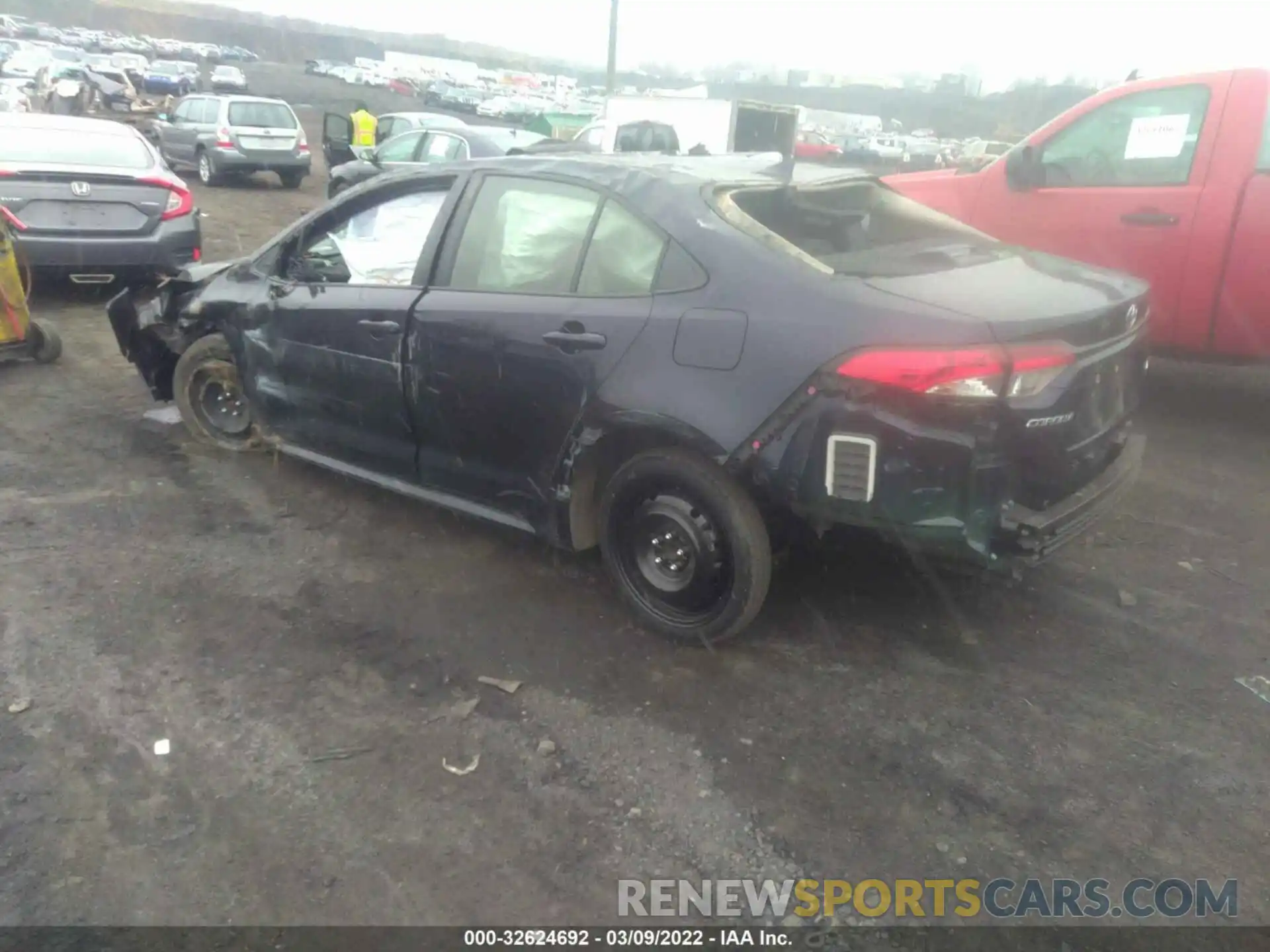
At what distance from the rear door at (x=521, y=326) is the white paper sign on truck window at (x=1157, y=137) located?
3.76m

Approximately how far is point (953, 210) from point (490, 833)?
522cm

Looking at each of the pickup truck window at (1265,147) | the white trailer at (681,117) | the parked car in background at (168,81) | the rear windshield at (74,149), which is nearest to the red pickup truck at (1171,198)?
the pickup truck window at (1265,147)

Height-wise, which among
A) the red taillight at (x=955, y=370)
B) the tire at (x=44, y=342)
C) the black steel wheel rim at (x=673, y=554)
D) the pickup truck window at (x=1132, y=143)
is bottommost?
the tire at (x=44, y=342)

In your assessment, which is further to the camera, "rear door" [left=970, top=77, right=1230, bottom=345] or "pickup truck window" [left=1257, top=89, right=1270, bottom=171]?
"rear door" [left=970, top=77, right=1230, bottom=345]

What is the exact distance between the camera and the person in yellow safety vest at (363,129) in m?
18.0

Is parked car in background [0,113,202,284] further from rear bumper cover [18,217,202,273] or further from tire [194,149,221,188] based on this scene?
tire [194,149,221,188]

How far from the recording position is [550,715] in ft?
10.3

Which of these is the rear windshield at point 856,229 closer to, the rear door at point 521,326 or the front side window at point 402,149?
the rear door at point 521,326

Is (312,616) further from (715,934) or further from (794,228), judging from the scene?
(794,228)

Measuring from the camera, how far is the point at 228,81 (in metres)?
44.0

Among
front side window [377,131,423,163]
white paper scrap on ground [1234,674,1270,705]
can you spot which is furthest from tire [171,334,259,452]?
front side window [377,131,423,163]

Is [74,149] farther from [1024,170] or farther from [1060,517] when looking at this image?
[1060,517]

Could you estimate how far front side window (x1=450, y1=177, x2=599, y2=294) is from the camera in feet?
11.8

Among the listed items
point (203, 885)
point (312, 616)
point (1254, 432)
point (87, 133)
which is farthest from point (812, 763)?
point (87, 133)
